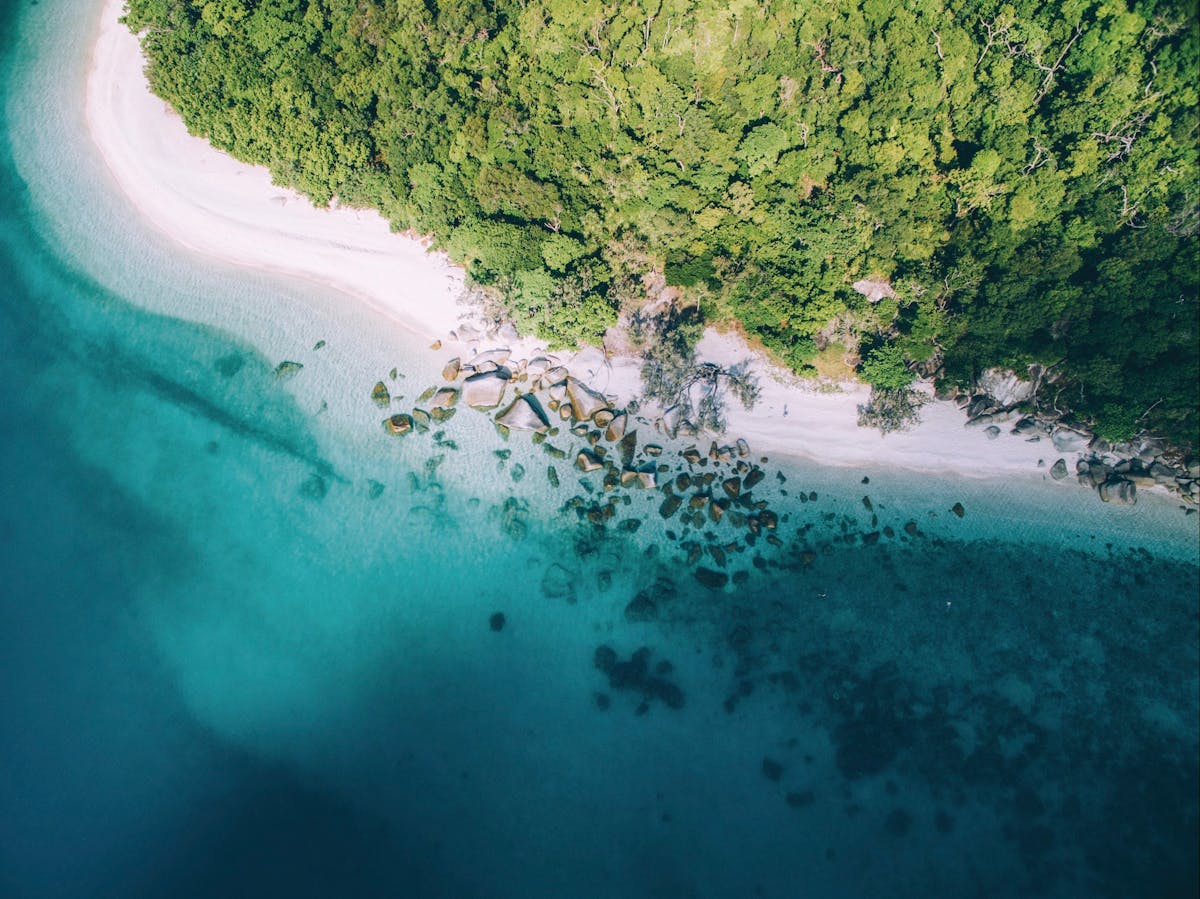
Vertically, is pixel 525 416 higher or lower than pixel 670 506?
higher

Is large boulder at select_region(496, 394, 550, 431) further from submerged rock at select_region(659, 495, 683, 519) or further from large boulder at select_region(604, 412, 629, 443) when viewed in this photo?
submerged rock at select_region(659, 495, 683, 519)

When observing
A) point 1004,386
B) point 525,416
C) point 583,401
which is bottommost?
point 525,416

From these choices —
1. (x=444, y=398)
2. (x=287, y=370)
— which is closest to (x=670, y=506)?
(x=444, y=398)

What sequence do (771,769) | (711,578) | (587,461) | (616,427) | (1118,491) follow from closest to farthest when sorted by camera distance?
(771,769), (711,578), (587,461), (616,427), (1118,491)

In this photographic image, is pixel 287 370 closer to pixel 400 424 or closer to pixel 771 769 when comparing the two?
pixel 400 424

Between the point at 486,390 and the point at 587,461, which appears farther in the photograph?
the point at 486,390

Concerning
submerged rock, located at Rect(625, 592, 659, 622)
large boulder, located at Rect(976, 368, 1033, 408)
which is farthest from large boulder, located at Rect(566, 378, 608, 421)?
large boulder, located at Rect(976, 368, 1033, 408)
